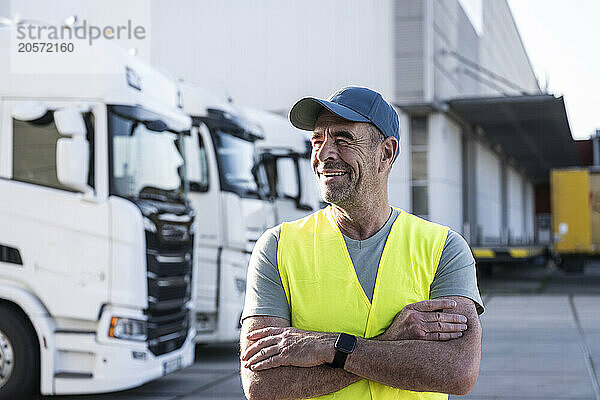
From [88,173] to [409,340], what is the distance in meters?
5.34

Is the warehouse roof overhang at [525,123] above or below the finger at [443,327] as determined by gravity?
above

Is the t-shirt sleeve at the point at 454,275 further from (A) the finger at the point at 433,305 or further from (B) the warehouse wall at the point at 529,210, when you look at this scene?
(B) the warehouse wall at the point at 529,210

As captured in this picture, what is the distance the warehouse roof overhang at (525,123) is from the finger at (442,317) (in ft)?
64.0

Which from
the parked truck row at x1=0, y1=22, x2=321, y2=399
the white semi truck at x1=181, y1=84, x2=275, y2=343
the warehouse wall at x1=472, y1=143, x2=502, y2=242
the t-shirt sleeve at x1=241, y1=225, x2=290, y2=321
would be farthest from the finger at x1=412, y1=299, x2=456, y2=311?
the warehouse wall at x1=472, y1=143, x2=502, y2=242

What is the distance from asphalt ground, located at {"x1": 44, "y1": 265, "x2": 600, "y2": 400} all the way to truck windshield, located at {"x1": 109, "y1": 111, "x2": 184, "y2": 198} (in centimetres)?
209

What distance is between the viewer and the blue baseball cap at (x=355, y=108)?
8.46 feet

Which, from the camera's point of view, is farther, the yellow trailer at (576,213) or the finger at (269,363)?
the yellow trailer at (576,213)

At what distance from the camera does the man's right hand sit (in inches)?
96.3

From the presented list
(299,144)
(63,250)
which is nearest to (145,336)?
(63,250)

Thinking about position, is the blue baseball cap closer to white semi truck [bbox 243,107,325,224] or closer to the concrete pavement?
the concrete pavement

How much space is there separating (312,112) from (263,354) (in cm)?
76

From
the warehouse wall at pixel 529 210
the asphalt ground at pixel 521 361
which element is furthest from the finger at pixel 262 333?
the warehouse wall at pixel 529 210

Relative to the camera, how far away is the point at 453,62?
977 inches

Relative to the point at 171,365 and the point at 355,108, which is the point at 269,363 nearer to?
the point at 355,108
